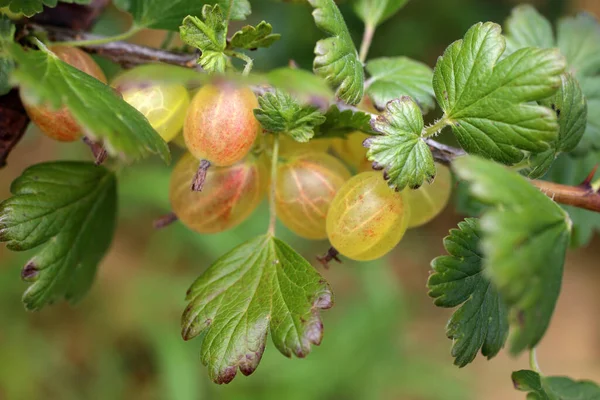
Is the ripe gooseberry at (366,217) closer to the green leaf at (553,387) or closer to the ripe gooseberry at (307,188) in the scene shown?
the ripe gooseberry at (307,188)

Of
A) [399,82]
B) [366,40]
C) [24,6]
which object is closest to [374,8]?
[366,40]

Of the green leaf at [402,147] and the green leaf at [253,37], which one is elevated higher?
the green leaf at [253,37]

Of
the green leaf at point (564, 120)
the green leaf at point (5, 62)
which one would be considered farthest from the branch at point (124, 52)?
the green leaf at point (564, 120)

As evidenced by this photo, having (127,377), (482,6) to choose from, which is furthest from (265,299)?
(482,6)

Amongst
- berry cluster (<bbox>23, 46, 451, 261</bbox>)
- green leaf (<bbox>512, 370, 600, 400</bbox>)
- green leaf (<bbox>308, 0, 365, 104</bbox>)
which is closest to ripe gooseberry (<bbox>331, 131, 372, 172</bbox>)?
berry cluster (<bbox>23, 46, 451, 261</bbox>)

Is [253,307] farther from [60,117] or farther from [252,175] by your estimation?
[60,117]

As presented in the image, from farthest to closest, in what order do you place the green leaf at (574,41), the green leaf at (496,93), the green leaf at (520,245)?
the green leaf at (574,41) < the green leaf at (496,93) < the green leaf at (520,245)
